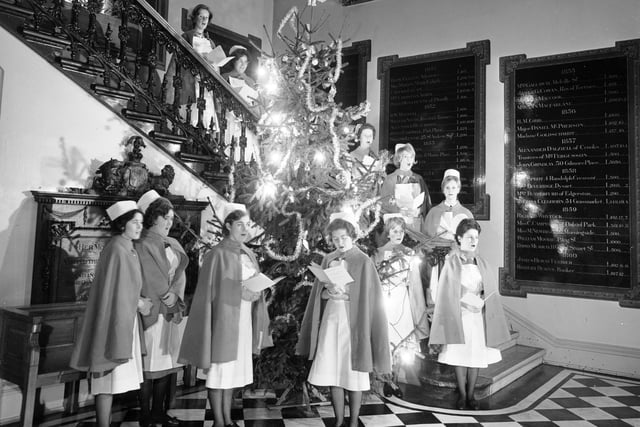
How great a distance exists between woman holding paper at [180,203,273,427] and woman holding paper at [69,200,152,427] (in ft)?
1.31

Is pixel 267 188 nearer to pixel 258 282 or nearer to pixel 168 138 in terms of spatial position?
pixel 258 282

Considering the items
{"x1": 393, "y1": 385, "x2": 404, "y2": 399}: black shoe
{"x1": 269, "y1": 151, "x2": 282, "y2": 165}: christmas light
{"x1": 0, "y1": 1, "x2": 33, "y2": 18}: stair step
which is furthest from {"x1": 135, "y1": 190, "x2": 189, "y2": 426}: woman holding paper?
{"x1": 393, "y1": 385, "x2": 404, "y2": 399}: black shoe

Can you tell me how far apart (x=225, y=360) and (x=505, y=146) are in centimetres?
507

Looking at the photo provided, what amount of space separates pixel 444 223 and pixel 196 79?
3.02 meters

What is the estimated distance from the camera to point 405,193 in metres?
5.00

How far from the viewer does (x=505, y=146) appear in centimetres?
672

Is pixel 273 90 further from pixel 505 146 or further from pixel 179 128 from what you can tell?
pixel 505 146

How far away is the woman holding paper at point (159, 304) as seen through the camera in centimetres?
364

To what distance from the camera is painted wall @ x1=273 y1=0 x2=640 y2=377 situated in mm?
5965

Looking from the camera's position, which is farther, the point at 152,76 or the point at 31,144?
the point at 152,76

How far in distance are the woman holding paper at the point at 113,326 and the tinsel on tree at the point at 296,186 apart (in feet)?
3.41

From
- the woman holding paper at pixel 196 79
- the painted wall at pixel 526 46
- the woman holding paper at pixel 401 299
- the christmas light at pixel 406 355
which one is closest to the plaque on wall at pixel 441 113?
the painted wall at pixel 526 46

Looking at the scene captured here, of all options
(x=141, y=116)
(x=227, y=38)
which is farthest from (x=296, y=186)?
(x=227, y=38)

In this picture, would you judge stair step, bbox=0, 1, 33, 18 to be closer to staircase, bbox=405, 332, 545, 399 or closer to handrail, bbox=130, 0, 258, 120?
handrail, bbox=130, 0, 258, 120
